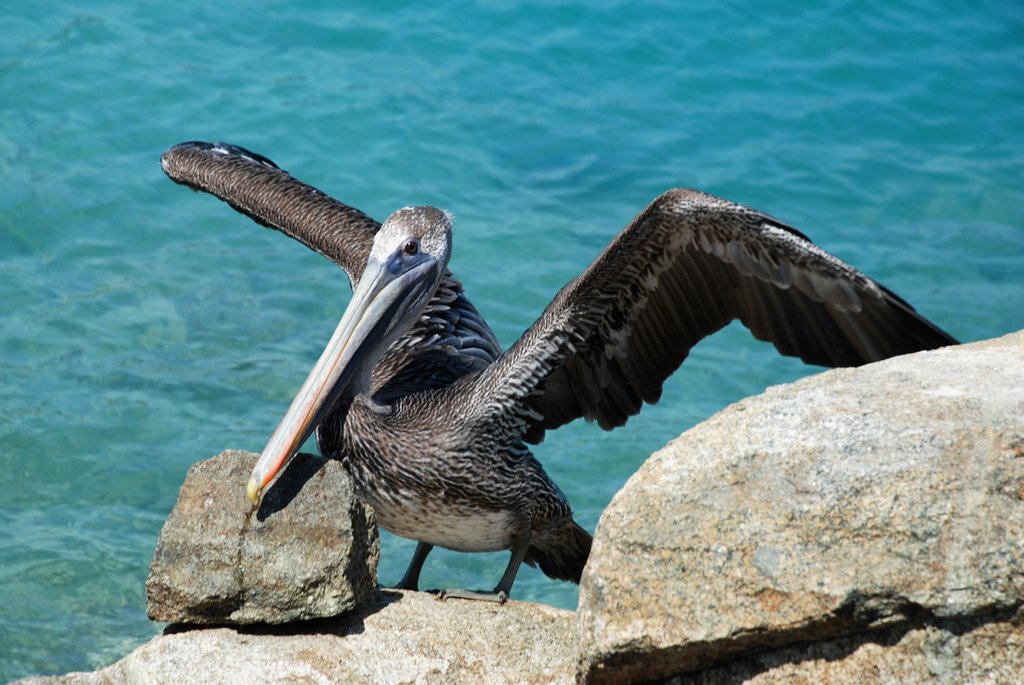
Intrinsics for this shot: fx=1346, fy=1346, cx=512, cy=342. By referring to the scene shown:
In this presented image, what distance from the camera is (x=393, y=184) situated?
1127 cm

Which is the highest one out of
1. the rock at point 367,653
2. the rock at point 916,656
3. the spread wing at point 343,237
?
the spread wing at point 343,237

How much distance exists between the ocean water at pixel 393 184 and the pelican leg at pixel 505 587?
146 cm

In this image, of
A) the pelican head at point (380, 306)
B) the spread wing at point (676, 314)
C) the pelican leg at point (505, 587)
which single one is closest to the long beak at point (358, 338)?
the pelican head at point (380, 306)

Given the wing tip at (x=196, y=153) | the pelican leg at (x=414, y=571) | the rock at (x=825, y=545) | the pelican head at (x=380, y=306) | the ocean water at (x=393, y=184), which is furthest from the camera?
the ocean water at (x=393, y=184)

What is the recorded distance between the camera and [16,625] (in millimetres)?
6156

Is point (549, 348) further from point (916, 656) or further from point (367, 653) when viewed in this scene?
point (916, 656)

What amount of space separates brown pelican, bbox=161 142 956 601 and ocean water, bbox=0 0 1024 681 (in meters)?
1.64

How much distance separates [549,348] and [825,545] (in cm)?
200

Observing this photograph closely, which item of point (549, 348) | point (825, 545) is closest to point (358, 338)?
point (549, 348)

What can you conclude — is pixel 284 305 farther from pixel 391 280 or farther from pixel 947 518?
pixel 947 518

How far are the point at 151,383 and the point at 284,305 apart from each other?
1226mm

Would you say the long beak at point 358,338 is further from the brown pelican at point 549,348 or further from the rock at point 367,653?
the rock at point 367,653

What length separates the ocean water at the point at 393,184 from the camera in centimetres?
753

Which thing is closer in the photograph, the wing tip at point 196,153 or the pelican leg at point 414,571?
the pelican leg at point 414,571
